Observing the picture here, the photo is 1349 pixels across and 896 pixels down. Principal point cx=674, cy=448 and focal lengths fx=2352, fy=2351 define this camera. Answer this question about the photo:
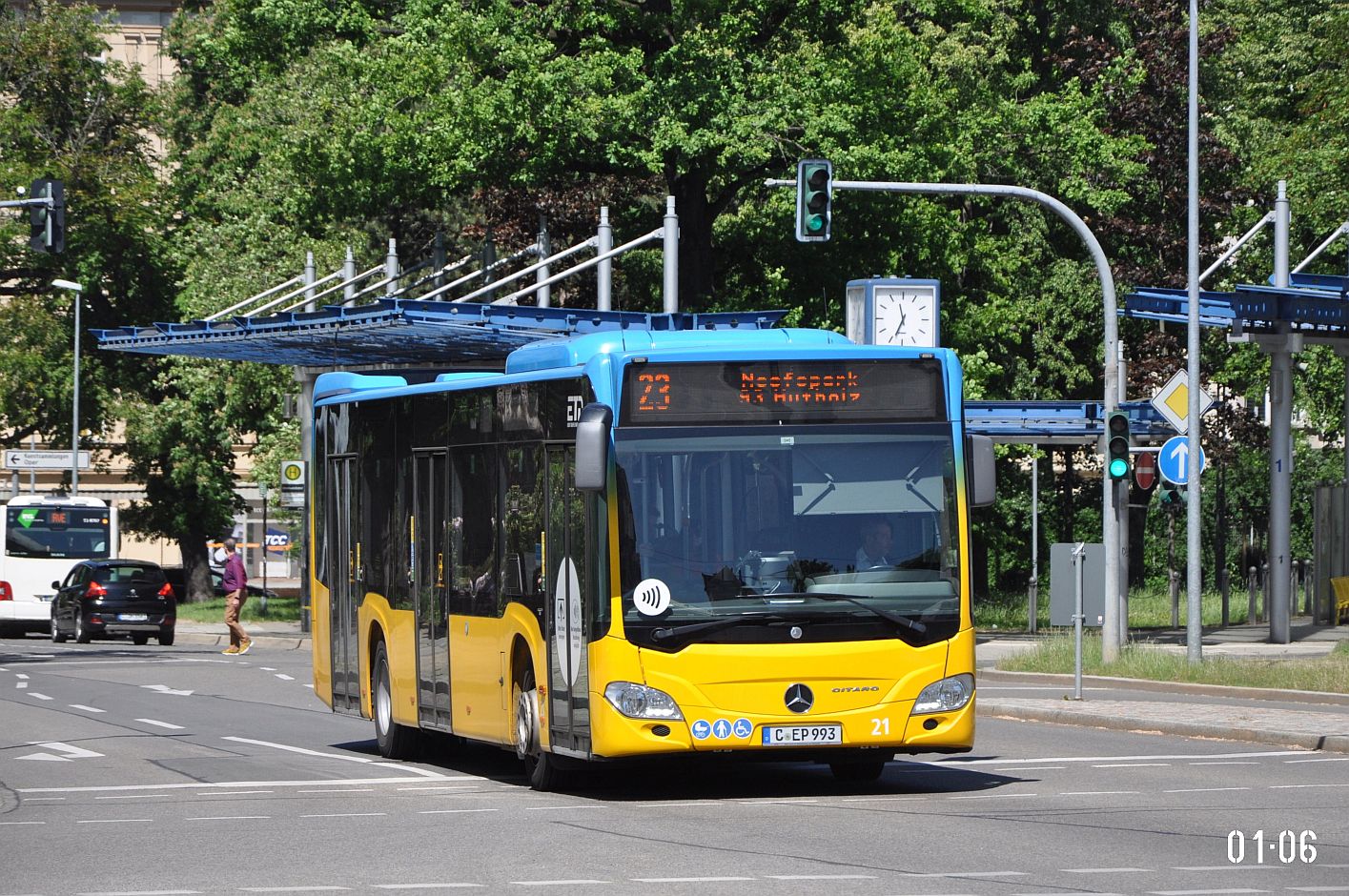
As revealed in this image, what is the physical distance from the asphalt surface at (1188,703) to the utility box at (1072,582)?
90 cm

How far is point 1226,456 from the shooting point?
53.3m

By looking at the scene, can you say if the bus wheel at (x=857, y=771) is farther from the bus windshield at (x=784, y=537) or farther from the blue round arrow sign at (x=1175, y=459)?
the blue round arrow sign at (x=1175, y=459)

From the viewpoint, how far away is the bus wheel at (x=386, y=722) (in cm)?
1794

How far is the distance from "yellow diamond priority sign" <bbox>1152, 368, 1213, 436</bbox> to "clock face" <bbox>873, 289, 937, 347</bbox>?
365 centimetres

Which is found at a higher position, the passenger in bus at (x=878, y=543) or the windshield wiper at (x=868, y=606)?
the passenger in bus at (x=878, y=543)

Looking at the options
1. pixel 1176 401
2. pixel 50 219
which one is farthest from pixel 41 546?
pixel 1176 401

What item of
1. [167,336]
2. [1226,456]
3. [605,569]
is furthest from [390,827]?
[1226,456]

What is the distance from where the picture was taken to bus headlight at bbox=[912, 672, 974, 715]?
14242 mm

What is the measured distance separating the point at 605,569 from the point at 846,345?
2.19 metres

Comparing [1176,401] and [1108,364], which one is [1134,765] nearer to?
[1108,364]

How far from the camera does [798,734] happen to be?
551 inches

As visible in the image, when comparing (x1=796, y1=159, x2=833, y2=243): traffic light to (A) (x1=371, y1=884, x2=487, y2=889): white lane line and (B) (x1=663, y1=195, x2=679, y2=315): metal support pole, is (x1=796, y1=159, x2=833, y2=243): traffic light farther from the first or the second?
(A) (x1=371, y1=884, x2=487, y2=889): white lane line

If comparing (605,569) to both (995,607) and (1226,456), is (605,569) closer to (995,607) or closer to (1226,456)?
(995,607)
